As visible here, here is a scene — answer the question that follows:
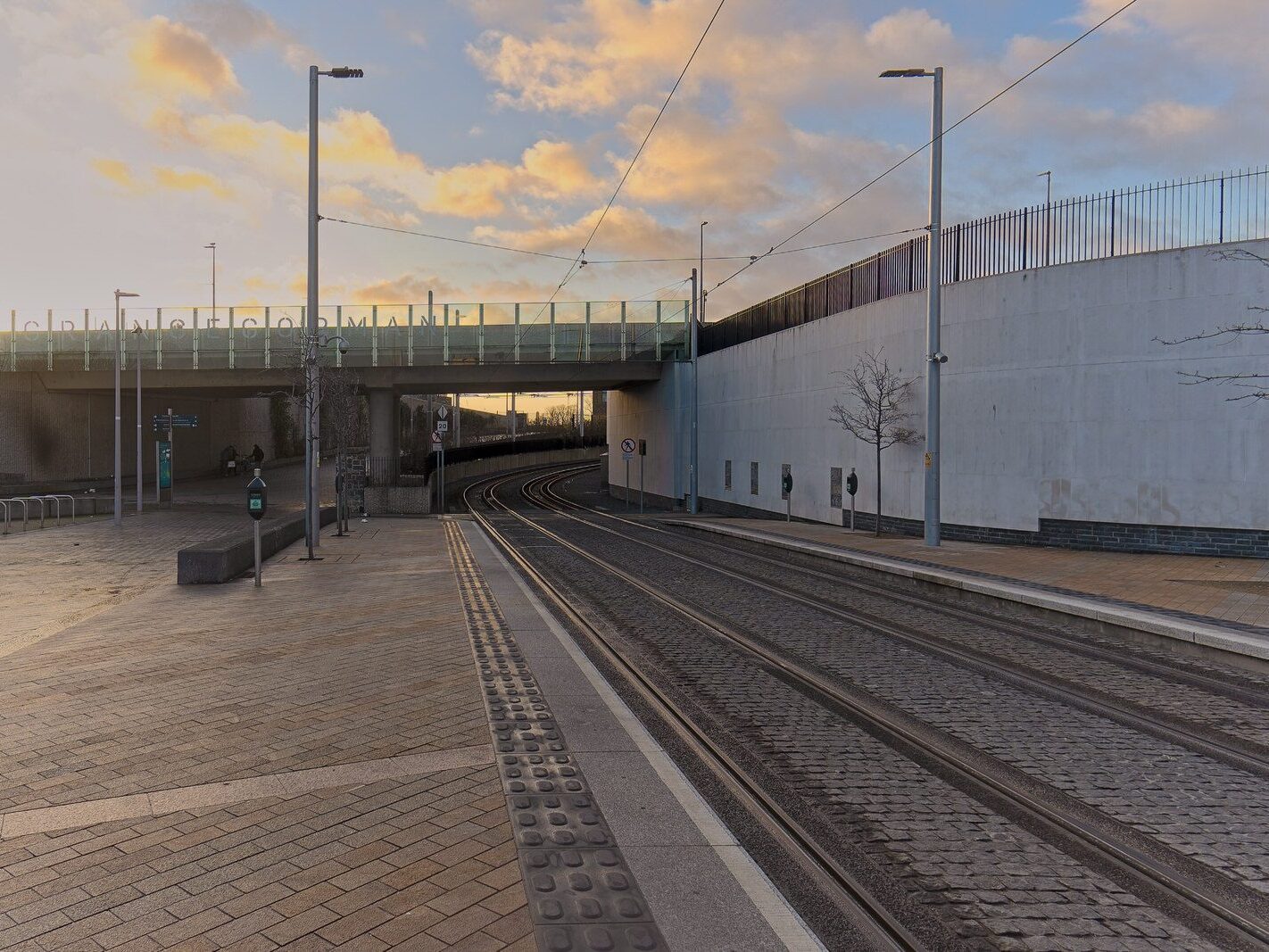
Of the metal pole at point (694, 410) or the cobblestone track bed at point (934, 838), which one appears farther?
the metal pole at point (694, 410)

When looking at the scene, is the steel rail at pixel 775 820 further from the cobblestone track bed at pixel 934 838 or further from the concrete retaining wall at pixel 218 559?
the concrete retaining wall at pixel 218 559

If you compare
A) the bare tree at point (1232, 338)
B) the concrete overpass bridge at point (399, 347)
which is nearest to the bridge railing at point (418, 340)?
the concrete overpass bridge at point (399, 347)

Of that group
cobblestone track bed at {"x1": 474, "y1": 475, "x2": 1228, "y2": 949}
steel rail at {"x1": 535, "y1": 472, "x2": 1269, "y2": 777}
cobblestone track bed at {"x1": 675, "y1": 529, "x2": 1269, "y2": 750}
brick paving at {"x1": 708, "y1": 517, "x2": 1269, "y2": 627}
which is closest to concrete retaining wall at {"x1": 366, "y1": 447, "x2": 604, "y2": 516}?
brick paving at {"x1": 708, "y1": 517, "x2": 1269, "y2": 627}

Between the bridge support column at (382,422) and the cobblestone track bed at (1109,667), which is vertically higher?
the bridge support column at (382,422)

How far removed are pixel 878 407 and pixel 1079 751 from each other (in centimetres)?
1748

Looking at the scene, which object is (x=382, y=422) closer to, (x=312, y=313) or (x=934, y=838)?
(x=312, y=313)

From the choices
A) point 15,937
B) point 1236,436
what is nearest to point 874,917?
point 15,937

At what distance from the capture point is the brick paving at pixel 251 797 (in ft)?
12.0

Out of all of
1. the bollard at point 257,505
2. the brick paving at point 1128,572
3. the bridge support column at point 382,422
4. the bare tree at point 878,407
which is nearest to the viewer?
the brick paving at point 1128,572

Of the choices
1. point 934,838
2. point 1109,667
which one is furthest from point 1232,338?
point 934,838

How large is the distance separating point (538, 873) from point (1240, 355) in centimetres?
1726

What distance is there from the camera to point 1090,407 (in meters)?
18.9

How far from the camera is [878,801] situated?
5234 mm

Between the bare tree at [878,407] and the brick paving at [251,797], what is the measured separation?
16017 millimetres
